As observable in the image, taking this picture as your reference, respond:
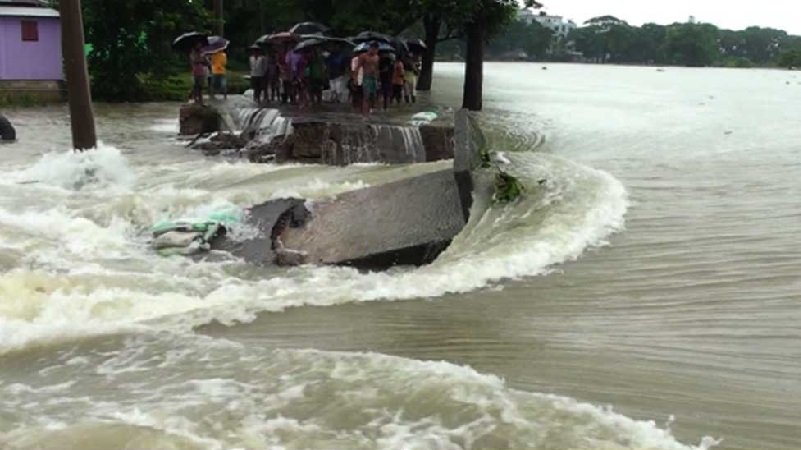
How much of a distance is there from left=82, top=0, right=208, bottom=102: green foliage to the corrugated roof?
4.37 feet

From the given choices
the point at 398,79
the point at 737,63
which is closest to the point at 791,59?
the point at 737,63

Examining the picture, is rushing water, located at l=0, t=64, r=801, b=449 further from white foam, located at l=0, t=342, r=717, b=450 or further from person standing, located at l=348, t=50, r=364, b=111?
person standing, located at l=348, t=50, r=364, b=111

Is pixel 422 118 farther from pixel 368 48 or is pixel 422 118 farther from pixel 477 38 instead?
pixel 477 38

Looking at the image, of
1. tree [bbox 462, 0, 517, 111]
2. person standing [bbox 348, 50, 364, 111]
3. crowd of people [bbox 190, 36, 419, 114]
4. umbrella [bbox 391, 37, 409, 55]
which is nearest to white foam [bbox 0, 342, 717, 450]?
crowd of people [bbox 190, 36, 419, 114]

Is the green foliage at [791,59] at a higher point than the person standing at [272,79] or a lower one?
higher

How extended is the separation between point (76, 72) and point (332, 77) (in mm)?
8912

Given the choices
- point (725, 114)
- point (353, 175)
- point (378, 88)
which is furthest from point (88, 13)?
point (725, 114)

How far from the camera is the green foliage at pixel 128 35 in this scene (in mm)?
27406

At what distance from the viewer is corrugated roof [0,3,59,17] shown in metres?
25.3

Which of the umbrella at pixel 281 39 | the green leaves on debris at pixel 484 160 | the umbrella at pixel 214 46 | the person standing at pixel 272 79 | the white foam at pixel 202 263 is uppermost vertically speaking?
the umbrella at pixel 281 39

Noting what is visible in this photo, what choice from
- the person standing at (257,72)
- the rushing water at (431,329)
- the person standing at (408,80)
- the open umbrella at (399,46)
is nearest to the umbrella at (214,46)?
the person standing at (257,72)

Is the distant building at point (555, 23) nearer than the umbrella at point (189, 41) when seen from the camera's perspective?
No

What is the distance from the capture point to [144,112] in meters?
25.8

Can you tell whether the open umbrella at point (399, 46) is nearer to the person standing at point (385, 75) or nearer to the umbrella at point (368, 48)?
the person standing at point (385, 75)
